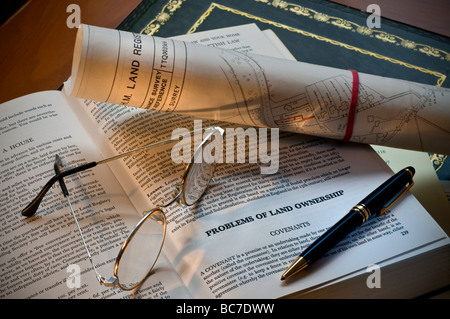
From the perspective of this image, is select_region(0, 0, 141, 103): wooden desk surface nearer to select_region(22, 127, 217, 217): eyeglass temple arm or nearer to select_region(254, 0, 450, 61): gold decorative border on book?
select_region(22, 127, 217, 217): eyeglass temple arm

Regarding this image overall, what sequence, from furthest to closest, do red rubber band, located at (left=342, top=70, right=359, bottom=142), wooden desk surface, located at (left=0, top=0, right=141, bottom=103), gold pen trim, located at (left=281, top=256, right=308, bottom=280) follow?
wooden desk surface, located at (left=0, top=0, right=141, bottom=103) → red rubber band, located at (left=342, top=70, right=359, bottom=142) → gold pen trim, located at (left=281, top=256, right=308, bottom=280)

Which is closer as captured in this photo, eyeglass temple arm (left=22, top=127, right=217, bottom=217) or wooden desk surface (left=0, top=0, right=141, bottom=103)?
eyeglass temple arm (left=22, top=127, right=217, bottom=217)

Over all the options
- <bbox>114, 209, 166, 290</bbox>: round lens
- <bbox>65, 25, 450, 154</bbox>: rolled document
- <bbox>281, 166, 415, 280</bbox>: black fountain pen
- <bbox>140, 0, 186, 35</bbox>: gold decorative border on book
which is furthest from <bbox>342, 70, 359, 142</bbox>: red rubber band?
<bbox>140, 0, 186, 35</bbox>: gold decorative border on book

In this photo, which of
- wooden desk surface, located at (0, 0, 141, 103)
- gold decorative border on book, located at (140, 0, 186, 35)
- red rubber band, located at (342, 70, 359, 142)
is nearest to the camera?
red rubber band, located at (342, 70, 359, 142)

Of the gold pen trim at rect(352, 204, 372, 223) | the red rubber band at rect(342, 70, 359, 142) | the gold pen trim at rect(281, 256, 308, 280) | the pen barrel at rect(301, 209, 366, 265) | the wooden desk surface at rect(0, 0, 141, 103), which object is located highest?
the wooden desk surface at rect(0, 0, 141, 103)

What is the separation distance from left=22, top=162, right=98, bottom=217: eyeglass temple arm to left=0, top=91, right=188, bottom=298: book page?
0.01m

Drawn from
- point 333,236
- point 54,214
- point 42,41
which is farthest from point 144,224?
point 42,41

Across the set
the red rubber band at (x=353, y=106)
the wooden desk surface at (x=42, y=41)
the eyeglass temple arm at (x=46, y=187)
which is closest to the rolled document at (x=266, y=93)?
the red rubber band at (x=353, y=106)

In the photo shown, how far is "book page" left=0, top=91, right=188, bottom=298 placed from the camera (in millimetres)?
625

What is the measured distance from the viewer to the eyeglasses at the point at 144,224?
2.03 ft

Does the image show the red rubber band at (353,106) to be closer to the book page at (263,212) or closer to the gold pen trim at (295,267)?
the book page at (263,212)

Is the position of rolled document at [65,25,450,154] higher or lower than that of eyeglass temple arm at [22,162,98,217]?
higher

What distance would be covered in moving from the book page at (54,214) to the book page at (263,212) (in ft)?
0.12
